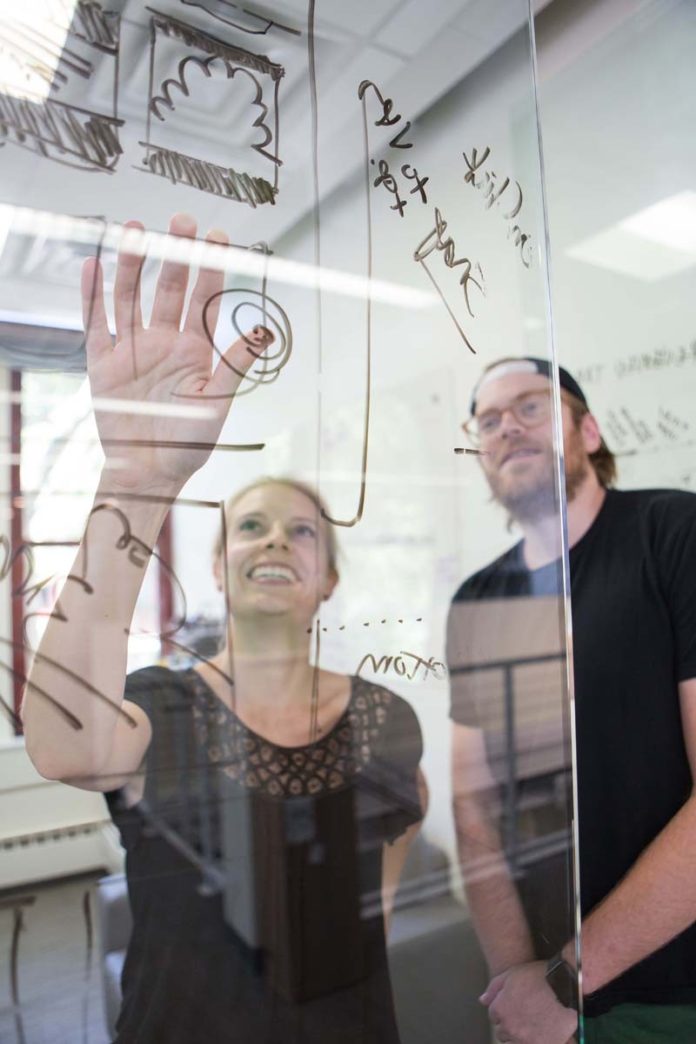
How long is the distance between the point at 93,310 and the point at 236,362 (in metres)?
0.12

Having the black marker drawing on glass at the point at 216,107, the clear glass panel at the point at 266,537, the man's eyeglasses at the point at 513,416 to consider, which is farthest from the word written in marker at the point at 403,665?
the black marker drawing on glass at the point at 216,107

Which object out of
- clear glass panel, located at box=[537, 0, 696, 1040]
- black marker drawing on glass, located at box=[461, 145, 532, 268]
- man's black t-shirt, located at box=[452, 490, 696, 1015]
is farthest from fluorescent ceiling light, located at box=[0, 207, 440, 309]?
clear glass panel, located at box=[537, 0, 696, 1040]

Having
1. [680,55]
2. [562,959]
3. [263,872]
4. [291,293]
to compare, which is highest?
[680,55]

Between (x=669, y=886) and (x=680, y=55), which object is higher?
(x=680, y=55)

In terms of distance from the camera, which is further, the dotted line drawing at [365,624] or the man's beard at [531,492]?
the man's beard at [531,492]

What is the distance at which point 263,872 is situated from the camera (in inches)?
24.2

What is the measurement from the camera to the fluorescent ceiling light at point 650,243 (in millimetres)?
1300

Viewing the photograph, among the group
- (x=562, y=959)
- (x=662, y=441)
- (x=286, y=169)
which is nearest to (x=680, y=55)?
(x=662, y=441)

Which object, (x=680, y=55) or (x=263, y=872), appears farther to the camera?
(x=680, y=55)

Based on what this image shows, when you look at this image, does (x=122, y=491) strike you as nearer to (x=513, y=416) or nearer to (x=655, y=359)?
(x=513, y=416)

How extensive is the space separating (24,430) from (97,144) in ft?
0.75

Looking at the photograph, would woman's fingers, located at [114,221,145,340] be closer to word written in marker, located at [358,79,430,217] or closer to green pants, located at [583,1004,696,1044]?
word written in marker, located at [358,79,430,217]

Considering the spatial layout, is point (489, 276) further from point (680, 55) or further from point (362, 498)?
point (680, 55)

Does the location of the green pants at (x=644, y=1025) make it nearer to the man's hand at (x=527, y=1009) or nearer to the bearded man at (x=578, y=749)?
the bearded man at (x=578, y=749)
